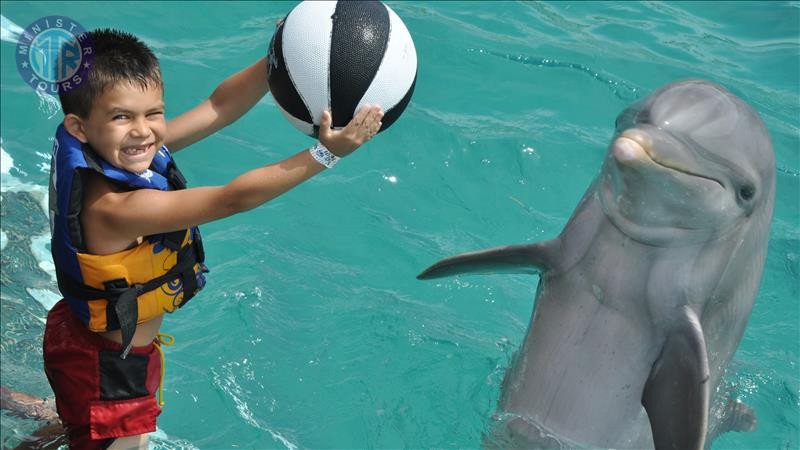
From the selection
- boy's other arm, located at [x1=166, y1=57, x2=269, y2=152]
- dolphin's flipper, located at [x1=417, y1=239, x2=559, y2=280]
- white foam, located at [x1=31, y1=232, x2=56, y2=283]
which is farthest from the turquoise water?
boy's other arm, located at [x1=166, y1=57, x2=269, y2=152]

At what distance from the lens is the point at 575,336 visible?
16.9 feet

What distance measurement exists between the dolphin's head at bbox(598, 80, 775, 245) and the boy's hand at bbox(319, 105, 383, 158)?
0.97 metres

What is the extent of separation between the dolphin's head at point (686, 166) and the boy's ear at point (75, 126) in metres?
2.19

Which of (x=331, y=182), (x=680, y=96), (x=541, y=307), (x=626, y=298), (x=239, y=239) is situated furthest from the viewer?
(x=331, y=182)

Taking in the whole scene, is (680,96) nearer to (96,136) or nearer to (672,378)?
(672,378)

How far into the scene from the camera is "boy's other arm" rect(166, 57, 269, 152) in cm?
541

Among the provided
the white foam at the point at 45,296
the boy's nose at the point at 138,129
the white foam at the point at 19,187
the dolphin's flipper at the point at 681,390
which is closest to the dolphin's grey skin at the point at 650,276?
the dolphin's flipper at the point at 681,390

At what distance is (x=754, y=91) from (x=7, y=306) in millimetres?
6950

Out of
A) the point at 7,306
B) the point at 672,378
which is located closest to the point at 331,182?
the point at 7,306

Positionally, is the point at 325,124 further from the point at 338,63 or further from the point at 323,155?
the point at 338,63

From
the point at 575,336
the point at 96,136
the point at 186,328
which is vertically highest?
the point at 96,136

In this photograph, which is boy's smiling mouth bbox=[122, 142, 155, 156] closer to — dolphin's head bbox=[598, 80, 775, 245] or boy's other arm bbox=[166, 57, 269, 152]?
boy's other arm bbox=[166, 57, 269, 152]

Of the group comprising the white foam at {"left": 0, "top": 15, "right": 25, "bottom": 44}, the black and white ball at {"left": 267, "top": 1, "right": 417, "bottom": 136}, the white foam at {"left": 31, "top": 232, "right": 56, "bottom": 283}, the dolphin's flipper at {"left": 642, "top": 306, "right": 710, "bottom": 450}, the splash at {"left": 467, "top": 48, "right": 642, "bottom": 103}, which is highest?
the black and white ball at {"left": 267, "top": 1, "right": 417, "bottom": 136}

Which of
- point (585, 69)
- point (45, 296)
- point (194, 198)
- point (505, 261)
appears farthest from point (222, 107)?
point (585, 69)
